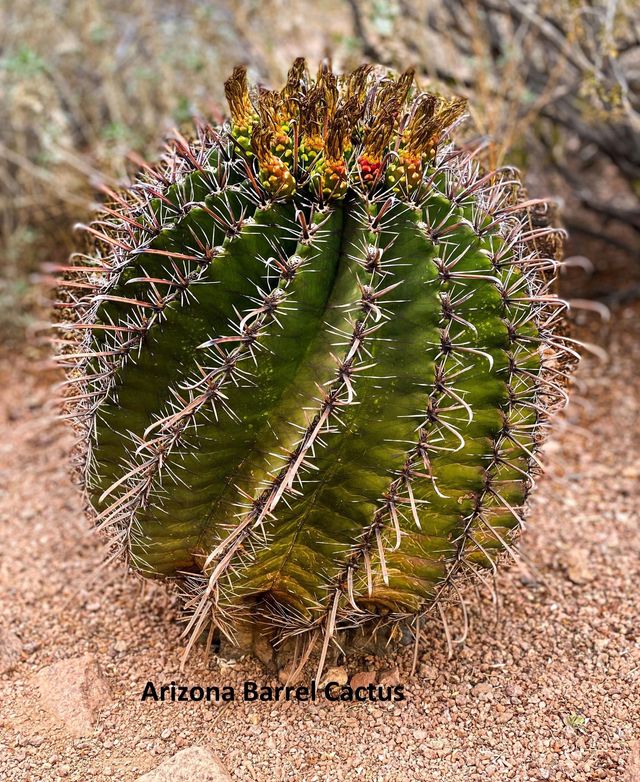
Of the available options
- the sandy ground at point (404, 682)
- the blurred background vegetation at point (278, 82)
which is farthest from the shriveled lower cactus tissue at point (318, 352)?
the blurred background vegetation at point (278, 82)

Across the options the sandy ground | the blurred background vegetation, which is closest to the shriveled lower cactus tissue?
the sandy ground

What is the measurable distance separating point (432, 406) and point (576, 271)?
3.13 meters

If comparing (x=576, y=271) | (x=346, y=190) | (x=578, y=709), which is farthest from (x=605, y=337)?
(x=346, y=190)

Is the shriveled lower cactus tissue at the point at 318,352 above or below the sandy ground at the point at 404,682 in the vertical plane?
above

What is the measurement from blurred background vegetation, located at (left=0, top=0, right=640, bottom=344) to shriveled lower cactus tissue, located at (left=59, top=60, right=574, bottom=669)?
4.60 feet

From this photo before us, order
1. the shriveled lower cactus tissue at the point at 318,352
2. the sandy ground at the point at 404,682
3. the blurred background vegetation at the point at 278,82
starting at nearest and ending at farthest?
the shriveled lower cactus tissue at the point at 318,352, the sandy ground at the point at 404,682, the blurred background vegetation at the point at 278,82

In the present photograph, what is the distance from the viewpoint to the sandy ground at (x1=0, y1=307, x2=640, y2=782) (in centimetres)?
182

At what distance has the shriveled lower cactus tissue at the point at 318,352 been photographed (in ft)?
5.36

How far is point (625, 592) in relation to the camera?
239 centimetres

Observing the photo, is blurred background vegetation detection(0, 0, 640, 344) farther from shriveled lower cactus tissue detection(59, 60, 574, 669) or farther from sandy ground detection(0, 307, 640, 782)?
sandy ground detection(0, 307, 640, 782)

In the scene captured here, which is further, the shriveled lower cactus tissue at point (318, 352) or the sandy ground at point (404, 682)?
the sandy ground at point (404, 682)

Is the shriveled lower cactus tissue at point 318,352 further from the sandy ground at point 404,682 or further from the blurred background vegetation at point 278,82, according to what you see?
the blurred background vegetation at point 278,82

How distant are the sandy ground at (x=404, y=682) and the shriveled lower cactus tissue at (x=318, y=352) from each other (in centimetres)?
31

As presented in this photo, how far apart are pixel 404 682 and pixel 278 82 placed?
2.76 metres
